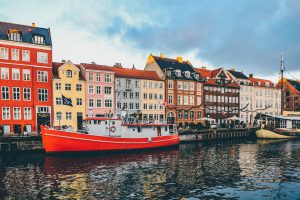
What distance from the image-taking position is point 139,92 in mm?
64938

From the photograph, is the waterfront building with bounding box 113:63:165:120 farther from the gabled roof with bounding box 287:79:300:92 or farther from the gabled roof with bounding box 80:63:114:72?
the gabled roof with bounding box 287:79:300:92

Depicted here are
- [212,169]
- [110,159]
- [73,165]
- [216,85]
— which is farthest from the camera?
[216,85]

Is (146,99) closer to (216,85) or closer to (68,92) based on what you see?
(68,92)

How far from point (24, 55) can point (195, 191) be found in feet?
142

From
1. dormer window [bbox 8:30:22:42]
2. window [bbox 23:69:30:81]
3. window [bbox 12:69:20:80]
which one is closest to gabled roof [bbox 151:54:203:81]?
window [bbox 23:69:30:81]

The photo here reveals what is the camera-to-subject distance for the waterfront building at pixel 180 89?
6994 cm

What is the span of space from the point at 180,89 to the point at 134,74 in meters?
14.0

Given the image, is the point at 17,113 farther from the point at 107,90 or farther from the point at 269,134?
the point at 269,134

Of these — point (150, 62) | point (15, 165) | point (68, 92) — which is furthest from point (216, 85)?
point (15, 165)

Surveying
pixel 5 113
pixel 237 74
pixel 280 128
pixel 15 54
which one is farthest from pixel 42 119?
pixel 237 74

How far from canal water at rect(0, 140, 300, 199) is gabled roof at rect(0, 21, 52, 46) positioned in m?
24.1

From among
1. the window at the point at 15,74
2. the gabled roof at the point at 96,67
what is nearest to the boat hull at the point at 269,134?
the gabled roof at the point at 96,67

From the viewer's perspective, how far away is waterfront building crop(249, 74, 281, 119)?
9279 cm

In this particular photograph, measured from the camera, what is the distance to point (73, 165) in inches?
1294
